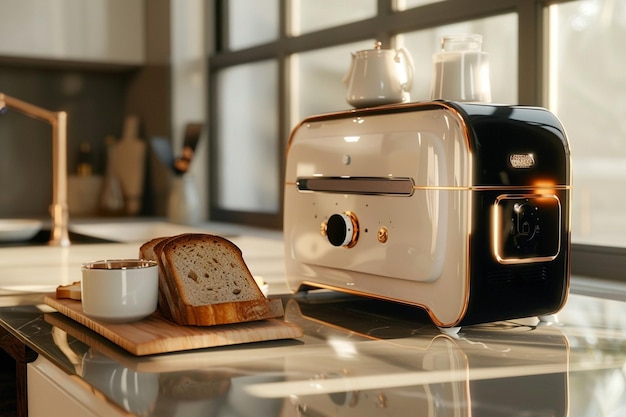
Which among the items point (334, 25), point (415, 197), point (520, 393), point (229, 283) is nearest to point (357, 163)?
point (415, 197)

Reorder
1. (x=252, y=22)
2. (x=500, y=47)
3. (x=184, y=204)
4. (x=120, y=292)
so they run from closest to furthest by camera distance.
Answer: (x=120, y=292) < (x=500, y=47) < (x=184, y=204) < (x=252, y=22)

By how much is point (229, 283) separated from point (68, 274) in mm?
574

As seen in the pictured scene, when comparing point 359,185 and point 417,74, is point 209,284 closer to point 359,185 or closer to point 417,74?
point 359,185

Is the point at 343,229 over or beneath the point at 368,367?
over

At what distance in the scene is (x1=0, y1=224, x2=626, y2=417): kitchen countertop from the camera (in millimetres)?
619

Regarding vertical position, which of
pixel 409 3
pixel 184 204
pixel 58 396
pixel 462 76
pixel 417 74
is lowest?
pixel 58 396

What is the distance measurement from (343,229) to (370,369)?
29cm

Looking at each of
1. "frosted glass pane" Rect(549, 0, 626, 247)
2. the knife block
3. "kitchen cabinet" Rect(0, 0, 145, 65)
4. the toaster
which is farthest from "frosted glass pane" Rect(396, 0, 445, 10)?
"kitchen cabinet" Rect(0, 0, 145, 65)

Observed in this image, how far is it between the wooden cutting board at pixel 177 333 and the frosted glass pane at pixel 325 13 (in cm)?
148

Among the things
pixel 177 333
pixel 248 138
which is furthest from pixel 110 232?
pixel 177 333

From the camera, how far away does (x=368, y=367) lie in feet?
2.42

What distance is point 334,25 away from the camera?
7.72 feet

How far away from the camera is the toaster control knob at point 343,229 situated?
0.99 meters

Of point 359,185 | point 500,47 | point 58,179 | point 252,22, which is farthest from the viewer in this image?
point 252,22
